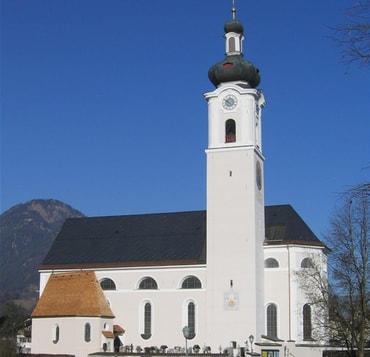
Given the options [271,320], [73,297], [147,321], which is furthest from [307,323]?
[73,297]

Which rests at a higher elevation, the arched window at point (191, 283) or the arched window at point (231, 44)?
the arched window at point (231, 44)

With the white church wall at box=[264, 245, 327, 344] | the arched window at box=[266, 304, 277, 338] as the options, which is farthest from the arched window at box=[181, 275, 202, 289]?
the arched window at box=[266, 304, 277, 338]

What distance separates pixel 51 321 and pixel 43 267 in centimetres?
930

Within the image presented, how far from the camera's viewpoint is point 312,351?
169ft

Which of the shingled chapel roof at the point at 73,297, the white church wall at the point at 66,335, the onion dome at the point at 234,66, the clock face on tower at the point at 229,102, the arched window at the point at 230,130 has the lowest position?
the white church wall at the point at 66,335

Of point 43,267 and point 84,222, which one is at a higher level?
point 84,222

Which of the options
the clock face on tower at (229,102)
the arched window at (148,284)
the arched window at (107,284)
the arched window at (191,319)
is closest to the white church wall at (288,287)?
the arched window at (191,319)

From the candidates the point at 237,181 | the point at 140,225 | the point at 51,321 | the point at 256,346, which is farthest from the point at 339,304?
the point at 140,225

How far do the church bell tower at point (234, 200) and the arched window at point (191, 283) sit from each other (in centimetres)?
194

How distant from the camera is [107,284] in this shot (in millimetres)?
59156

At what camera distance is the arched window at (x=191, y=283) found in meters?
56.1

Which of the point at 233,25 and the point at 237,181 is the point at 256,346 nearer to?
the point at 237,181

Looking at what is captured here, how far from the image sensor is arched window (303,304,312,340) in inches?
2079

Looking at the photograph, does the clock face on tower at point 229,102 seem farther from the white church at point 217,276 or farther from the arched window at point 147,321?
the arched window at point 147,321
